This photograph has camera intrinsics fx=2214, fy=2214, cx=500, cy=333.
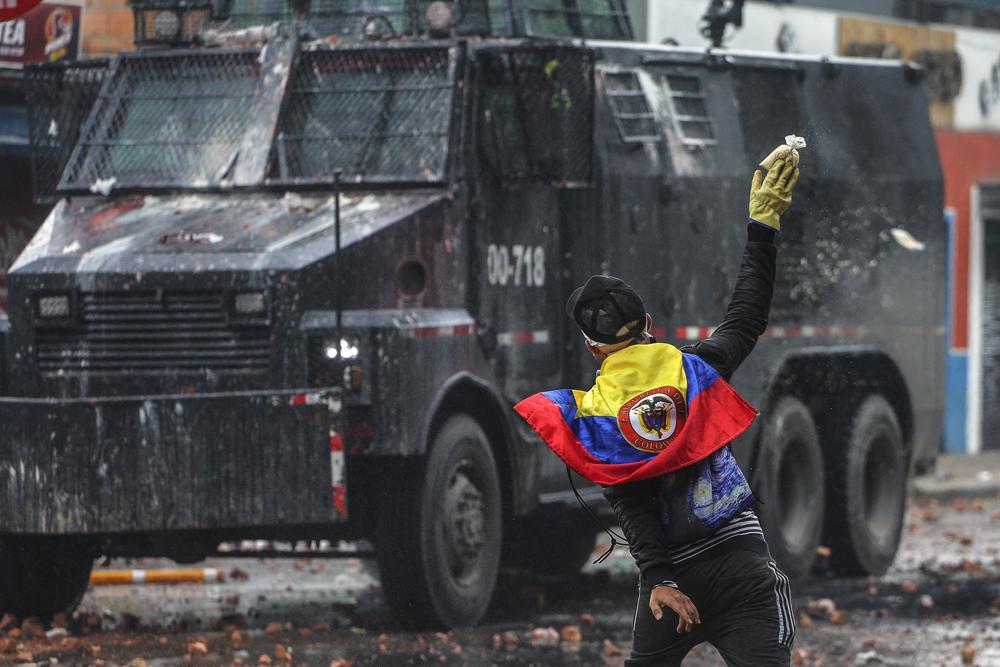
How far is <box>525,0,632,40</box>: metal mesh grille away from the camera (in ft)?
38.3

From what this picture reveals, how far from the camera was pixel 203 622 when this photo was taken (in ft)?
35.3

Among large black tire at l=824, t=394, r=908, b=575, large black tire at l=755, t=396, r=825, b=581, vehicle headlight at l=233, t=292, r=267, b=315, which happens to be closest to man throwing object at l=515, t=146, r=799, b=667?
vehicle headlight at l=233, t=292, r=267, b=315

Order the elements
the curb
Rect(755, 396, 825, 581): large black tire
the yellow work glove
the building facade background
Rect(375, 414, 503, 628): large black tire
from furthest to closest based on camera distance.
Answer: the building facade background
the curb
Rect(755, 396, 825, 581): large black tire
Rect(375, 414, 503, 628): large black tire
the yellow work glove

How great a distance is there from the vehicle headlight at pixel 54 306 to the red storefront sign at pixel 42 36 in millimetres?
5942

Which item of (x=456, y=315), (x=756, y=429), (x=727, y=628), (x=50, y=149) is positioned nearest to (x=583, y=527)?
(x=756, y=429)

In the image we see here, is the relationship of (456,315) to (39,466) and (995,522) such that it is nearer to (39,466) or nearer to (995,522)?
(39,466)

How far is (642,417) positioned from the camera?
5492 mm

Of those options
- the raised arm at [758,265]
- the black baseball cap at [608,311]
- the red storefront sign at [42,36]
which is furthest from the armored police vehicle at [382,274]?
the red storefront sign at [42,36]

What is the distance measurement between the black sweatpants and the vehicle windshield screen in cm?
509

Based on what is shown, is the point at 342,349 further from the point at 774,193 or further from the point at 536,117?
the point at 774,193

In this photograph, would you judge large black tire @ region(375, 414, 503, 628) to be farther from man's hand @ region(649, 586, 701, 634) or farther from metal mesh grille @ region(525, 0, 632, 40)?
man's hand @ region(649, 586, 701, 634)

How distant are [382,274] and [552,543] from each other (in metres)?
3.31

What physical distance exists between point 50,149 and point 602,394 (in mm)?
6488

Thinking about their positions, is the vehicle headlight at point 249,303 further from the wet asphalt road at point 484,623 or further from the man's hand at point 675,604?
the man's hand at point 675,604
